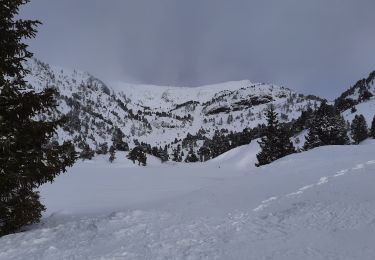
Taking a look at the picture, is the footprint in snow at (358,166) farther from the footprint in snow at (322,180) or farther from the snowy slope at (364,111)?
the snowy slope at (364,111)

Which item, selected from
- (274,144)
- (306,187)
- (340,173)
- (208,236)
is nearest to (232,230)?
(208,236)

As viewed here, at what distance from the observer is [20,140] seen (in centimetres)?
1044

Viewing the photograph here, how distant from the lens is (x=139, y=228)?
391 inches

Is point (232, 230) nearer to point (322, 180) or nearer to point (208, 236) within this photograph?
point (208, 236)

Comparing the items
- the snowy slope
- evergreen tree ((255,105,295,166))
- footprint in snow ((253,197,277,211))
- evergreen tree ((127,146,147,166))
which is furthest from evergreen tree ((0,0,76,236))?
the snowy slope

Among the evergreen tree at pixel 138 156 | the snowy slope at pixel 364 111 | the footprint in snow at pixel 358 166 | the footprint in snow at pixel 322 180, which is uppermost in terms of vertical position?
the snowy slope at pixel 364 111

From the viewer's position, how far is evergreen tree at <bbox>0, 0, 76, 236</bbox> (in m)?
10.4

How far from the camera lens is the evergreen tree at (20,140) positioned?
1036 centimetres

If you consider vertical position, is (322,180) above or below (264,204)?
above

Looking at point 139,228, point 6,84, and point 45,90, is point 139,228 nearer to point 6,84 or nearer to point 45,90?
point 45,90

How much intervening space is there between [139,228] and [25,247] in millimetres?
2780

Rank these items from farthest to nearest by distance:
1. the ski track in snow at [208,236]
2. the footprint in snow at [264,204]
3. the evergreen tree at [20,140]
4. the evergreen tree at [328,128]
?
1. the evergreen tree at [328,128]
2. the footprint in snow at [264,204]
3. the evergreen tree at [20,140]
4. the ski track in snow at [208,236]

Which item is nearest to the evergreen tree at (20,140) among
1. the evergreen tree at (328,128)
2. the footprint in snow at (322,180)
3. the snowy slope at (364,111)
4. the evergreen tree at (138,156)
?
the footprint in snow at (322,180)

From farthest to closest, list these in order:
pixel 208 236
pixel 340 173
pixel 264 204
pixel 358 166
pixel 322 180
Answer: pixel 358 166 < pixel 340 173 < pixel 322 180 < pixel 264 204 < pixel 208 236
